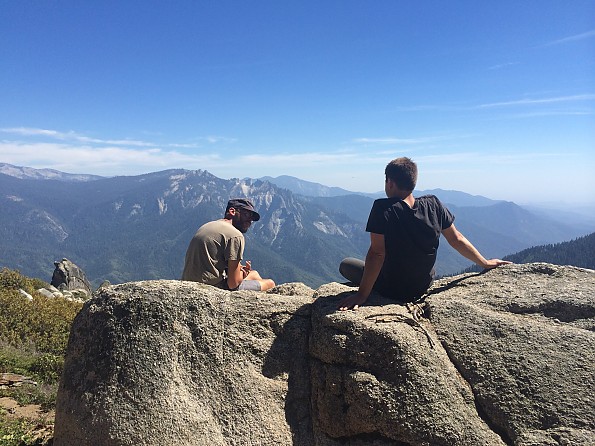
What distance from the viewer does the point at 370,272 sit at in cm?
788

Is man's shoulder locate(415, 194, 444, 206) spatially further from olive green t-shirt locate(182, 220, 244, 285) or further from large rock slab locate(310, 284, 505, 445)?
olive green t-shirt locate(182, 220, 244, 285)

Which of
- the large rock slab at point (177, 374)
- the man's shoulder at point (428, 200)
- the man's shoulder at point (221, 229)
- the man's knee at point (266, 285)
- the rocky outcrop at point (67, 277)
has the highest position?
the man's shoulder at point (428, 200)

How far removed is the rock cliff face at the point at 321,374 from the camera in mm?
6293

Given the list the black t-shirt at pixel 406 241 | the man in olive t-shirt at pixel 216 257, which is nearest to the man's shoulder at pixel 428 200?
the black t-shirt at pixel 406 241

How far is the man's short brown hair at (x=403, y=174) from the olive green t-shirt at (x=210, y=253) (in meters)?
3.89

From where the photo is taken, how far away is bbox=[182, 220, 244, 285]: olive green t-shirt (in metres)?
9.52


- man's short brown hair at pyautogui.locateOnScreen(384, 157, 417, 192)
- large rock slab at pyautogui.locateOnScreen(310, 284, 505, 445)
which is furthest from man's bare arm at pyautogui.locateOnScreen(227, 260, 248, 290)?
man's short brown hair at pyautogui.locateOnScreen(384, 157, 417, 192)

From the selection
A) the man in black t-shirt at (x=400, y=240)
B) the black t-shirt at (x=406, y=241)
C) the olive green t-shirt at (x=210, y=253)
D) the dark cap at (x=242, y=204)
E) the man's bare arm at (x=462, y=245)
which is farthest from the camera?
the dark cap at (x=242, y=204)

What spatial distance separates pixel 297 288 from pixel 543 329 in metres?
5.39

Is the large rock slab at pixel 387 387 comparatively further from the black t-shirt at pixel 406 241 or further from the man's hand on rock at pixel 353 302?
the black t-shirt at pixel 406 241

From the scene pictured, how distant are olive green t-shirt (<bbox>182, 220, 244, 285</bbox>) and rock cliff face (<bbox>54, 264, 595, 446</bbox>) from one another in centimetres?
176

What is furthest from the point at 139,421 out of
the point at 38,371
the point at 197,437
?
the point at 38,371

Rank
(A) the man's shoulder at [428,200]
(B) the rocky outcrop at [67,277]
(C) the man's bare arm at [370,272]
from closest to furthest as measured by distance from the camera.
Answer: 1. (C) the man's bare arm at [370,272]
2. (A) the man's shoulder at [428,200]
3. (B) the rocky outcrop at [67,277]

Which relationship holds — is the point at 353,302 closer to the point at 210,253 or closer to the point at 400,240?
the point at 400,240
